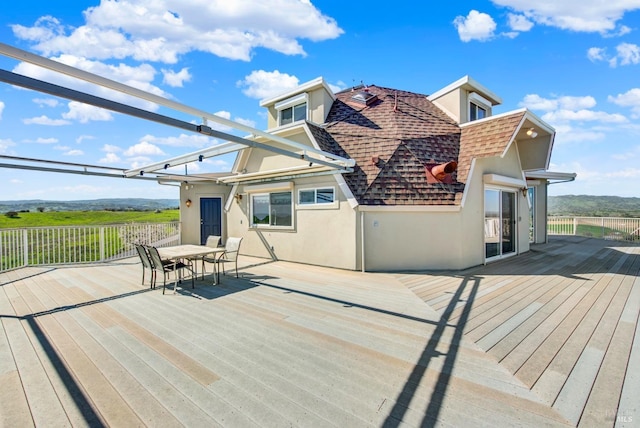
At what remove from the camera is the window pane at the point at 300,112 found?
1102 centimetres

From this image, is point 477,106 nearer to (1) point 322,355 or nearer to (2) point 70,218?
(1) point 322,355

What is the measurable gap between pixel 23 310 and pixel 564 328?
8.30 meters

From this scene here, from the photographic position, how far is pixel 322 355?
3.09 metres

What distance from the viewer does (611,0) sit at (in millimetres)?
6336

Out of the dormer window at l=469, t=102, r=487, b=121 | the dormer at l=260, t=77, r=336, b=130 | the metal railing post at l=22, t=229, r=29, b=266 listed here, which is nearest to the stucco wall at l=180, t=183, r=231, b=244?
the dormer at l=260, t=77, r=336, b=130

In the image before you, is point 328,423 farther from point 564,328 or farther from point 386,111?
point 386,111

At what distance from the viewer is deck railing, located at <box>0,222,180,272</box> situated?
748cm

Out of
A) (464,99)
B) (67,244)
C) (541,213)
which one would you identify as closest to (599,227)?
(541,213)

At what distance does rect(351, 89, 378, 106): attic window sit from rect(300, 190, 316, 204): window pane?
4.88 m

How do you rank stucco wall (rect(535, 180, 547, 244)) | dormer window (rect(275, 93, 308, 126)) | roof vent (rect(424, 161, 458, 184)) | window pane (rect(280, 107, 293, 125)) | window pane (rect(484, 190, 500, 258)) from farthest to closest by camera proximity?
stucco wall (rect(535, 180, 547, 244)) → window pane (rect(280, 107, 293, 125)) → dormer window (rect(275, 93, 308, 126)) → window pane (rect(484, 190, 500, 258)) → roof vent (rect(424, 161, 458, 184))

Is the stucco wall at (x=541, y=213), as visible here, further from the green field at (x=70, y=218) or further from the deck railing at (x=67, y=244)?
the green field at (x=70, y=218)

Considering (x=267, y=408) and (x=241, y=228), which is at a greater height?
(x=241, y=228)

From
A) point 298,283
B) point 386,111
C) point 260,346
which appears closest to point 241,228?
point 298,283

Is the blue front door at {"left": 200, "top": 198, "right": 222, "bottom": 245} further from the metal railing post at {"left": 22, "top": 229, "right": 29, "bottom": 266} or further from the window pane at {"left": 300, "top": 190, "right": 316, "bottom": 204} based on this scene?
the window pane at {"left": 300, "top": 190, "right": 316, "bottom": 204}
